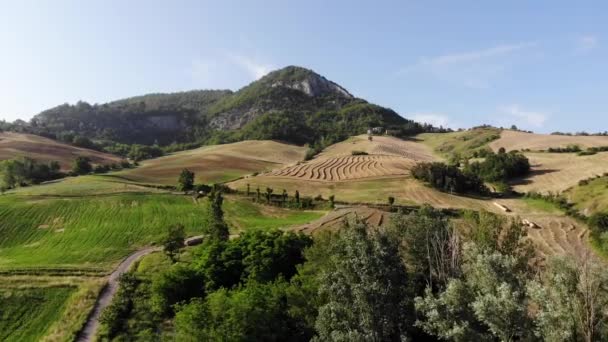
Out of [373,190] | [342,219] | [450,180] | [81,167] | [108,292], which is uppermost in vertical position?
[81,167]

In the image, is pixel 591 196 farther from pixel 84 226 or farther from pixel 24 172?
pixel 24 172

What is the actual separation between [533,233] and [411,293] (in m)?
48.9

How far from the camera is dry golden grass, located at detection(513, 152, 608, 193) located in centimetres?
11138

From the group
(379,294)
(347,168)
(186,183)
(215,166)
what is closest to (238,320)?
(379,294)

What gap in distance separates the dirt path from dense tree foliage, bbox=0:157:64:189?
250 ft

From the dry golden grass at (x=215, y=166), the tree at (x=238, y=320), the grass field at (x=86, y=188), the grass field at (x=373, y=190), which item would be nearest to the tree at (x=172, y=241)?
the tree at (x=238, y=320)

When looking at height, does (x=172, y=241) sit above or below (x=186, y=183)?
below

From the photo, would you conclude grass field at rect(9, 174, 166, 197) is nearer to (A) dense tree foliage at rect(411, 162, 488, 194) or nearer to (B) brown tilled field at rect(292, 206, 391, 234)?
(B) brown tilled field at rect(292, 206, 391, 234)

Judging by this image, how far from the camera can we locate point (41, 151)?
171 metres

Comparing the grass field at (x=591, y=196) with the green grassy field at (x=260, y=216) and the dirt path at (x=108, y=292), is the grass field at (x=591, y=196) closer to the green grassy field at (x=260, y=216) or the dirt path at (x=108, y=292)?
the green grassy field at (x=260, y=216)

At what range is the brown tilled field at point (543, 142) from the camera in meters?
161

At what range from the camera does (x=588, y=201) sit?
91.7 m

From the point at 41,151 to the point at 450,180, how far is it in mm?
153910

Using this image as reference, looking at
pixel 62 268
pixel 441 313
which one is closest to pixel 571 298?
pixel 441 313
